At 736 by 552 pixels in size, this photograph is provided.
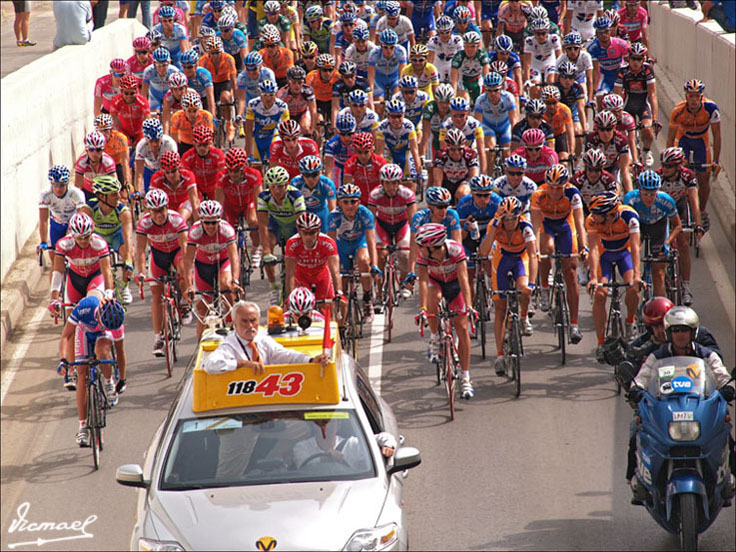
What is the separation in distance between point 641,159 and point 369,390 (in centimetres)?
1343

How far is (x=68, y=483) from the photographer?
13.9 metres

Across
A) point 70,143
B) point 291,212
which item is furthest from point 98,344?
point 70,143

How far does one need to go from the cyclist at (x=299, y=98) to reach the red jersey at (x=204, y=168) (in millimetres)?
3253

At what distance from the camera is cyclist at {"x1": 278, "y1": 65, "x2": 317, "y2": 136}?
2241 centimetres

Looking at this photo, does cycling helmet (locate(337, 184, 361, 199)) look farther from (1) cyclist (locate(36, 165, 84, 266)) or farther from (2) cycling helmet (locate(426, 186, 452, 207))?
(1) cyclist (locate(36, 165, 84, 266))

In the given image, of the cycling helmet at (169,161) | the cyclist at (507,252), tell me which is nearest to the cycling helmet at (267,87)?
the cycling helmet at (169,161)

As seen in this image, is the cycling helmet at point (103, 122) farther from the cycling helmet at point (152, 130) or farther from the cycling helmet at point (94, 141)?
the cycling helmet at point (152, 130)

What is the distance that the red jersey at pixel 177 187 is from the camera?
59.9 feet

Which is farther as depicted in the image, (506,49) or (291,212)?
(506,49)

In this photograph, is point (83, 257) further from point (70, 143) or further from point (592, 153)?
point (70, 143)

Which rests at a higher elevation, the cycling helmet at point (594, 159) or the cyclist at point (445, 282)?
the cycling helmet at point (594, 159)

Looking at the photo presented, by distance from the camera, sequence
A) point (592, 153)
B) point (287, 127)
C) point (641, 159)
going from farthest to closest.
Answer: point (641, 159), point (287, 127), point (592, 153)

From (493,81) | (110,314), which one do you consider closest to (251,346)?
(110,314)

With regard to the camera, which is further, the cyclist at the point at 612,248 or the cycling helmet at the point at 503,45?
the cycling helmet at the point at 503,45
